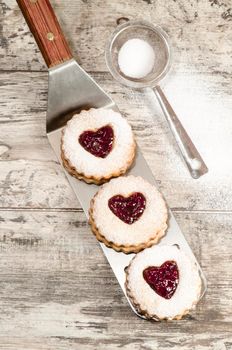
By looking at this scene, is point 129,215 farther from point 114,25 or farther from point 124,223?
point 114,25

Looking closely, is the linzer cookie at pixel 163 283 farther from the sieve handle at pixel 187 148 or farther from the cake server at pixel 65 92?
the sieve handle at pixel 187 148

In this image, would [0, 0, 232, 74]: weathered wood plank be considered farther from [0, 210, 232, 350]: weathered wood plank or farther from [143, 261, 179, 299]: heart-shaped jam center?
[143, 261, 179, 299]: heart-shaped jam center

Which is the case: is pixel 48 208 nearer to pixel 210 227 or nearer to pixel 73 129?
pixel 73 129

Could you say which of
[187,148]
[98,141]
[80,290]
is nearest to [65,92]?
[98,141]

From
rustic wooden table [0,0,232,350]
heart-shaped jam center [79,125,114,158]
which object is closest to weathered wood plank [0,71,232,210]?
rustic wooden table [0,0,232,350]

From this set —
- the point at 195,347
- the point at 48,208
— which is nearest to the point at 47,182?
the point at 48,208
